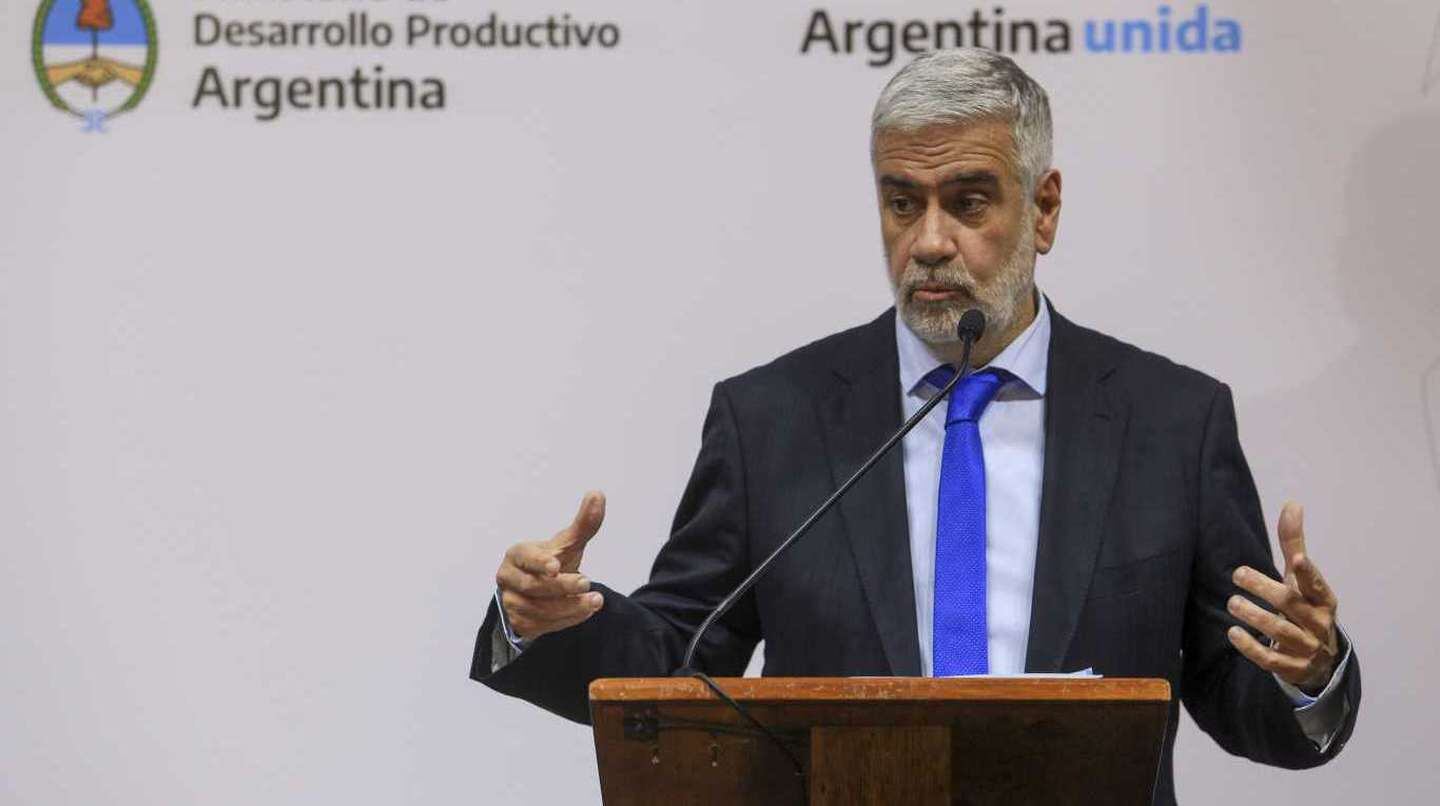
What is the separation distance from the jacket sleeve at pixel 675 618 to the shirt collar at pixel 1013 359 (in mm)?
248

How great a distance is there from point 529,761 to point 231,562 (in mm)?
585

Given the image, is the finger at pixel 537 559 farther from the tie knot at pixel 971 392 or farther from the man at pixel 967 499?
the tie knot at pixel 971 392

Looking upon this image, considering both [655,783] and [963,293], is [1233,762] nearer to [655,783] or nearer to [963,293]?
[963,293]

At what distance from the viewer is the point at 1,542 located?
3.20m

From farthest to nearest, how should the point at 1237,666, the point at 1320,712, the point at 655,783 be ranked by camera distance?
the point at 1237,666 → the point at 1320,712 → the point at 655,783

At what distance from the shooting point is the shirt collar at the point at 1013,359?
258 cm

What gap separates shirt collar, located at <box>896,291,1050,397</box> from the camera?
8.48 ft

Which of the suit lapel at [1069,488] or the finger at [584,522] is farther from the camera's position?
the suit lapel at [1069,488]

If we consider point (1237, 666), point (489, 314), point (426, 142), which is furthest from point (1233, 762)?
point (426, 142)

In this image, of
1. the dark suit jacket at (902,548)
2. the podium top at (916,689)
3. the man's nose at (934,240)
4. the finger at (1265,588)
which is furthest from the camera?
the man's nose at (934,240)

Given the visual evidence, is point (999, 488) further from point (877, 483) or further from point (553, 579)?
point (553, 579)

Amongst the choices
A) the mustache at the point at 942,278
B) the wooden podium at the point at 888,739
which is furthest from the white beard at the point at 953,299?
the wooden podium at the point at 888,739

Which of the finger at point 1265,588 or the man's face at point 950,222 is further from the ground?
the man's face at point 950,222

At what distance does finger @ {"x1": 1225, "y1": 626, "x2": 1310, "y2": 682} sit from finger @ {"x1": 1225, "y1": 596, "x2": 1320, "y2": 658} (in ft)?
0.04
